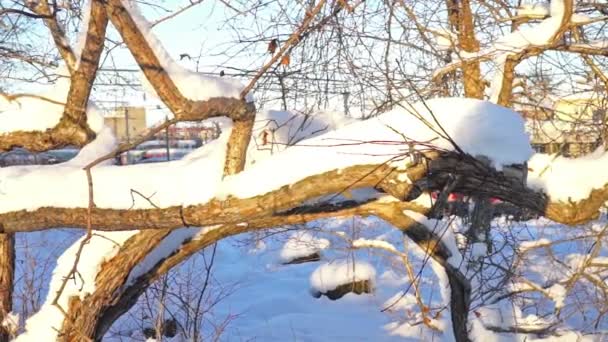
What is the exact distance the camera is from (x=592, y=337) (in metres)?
6.46

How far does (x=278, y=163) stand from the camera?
298 centimetres

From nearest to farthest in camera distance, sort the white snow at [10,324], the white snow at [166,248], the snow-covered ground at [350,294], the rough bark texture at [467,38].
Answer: the white snow at [166,248]
the white snow at [10,324]
the rough bark texture at [467,38]
the snow-covered ground at [350,294]

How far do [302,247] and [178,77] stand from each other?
9980 millimetres

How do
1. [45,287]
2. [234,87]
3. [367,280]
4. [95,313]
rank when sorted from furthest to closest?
[367,280], [45,287], [95,313], [234,87]

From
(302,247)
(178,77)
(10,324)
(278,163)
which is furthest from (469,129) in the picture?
(302,247)

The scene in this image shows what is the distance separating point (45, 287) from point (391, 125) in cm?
568

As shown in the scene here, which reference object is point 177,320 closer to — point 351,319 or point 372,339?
point 372,339

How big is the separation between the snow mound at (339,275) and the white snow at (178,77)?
305 inches

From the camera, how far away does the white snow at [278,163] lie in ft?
8.94

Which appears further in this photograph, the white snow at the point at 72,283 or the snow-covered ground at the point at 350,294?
the snow-covered ground at the point at 350,294

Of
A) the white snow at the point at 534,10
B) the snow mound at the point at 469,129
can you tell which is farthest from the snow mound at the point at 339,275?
the snow mound at the point at 469,129

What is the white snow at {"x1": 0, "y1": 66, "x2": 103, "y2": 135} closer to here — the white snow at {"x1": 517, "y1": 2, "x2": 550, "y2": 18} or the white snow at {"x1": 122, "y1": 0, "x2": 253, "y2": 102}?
the white snow at {"x1": 122, "y1": 0, "x2": 253, "y2": 102}

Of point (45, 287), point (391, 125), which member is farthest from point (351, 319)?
point (391, 125)

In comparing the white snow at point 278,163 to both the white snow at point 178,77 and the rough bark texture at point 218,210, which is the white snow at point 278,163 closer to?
the rough bark texture at point 218,210
